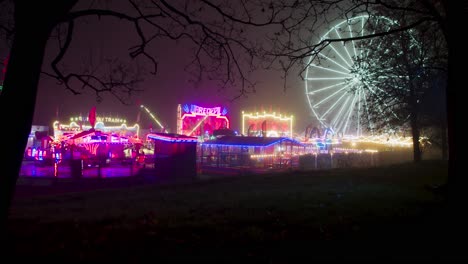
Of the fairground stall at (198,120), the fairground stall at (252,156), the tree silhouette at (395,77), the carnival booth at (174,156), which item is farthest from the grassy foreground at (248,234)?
the fairground stall at (198,120)

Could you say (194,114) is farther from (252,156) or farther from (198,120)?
(252,156)

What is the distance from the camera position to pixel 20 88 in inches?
191

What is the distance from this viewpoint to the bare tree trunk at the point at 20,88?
4762 millimetres

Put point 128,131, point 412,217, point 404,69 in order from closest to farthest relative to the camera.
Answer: point 412,217 → point 404,69 → point 128,131

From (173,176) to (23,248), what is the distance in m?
15.3

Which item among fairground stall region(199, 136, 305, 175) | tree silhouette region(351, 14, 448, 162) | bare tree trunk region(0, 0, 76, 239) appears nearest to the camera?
bare tree trunk region(0, 0, 76, 239)

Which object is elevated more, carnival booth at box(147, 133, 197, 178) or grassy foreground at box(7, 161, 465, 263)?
carnival booth at box(147, 133, 197, 178)

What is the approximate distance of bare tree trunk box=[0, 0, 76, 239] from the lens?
476 centimetres

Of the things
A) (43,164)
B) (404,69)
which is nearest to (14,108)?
(404,69)

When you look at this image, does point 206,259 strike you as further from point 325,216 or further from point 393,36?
point 393,36

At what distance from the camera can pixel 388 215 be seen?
6.85m

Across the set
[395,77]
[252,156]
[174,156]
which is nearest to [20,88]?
[174,156]

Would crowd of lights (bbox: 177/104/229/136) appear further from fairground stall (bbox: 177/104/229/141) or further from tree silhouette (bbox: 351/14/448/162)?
tree silhouette (bbox: 351/14/448/162)

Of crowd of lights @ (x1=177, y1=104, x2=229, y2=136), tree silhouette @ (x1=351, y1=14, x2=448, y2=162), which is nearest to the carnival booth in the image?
tree silhouette @ (x1=351, y1=14, x2=448, y2=162)
